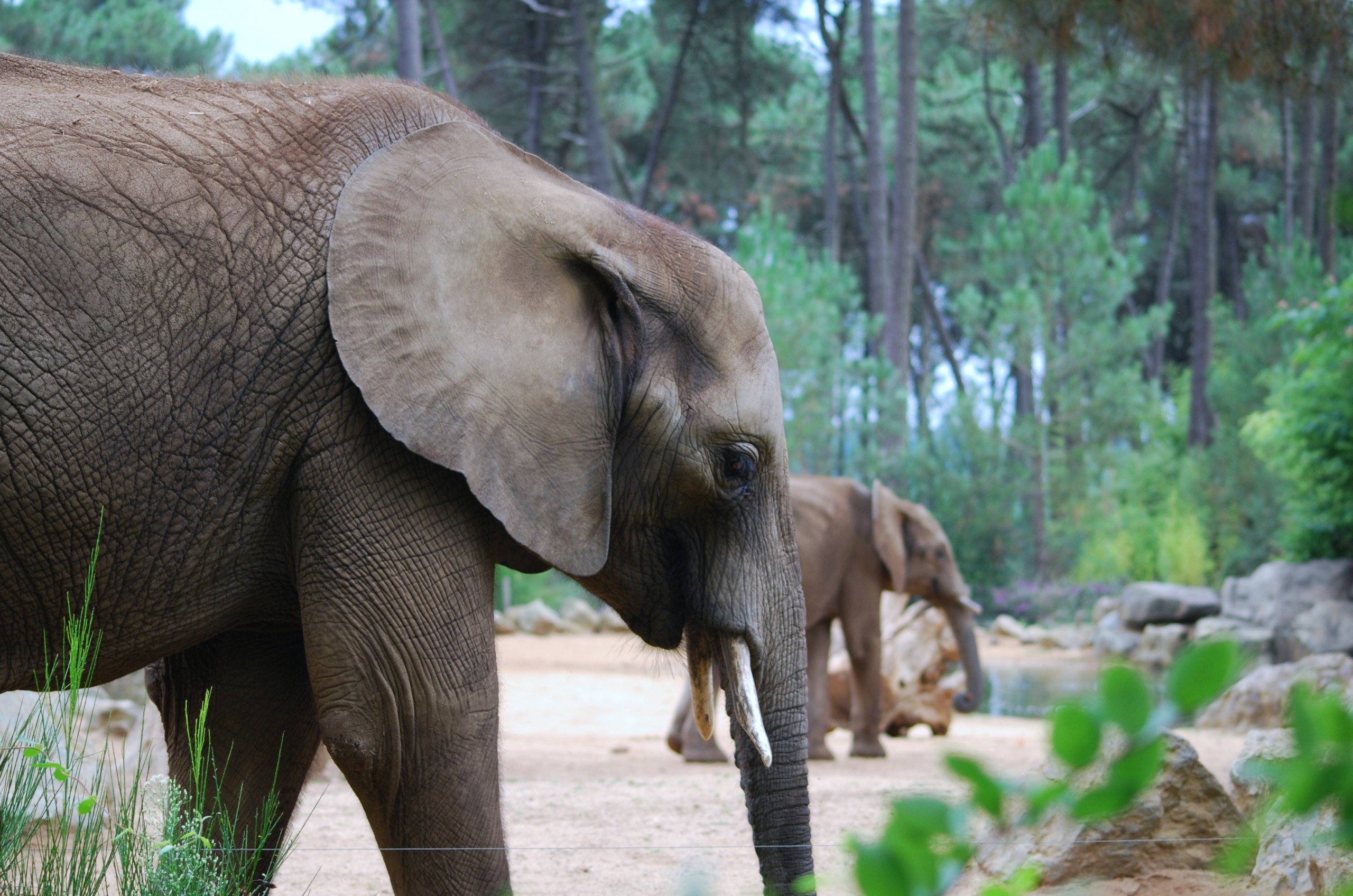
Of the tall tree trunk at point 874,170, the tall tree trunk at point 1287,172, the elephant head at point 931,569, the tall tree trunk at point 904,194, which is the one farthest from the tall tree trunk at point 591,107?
the tall tree trunk at point 1287,172

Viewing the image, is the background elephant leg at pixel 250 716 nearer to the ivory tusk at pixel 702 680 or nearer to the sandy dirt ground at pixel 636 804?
the sandy dirt ground at pixel 636 804

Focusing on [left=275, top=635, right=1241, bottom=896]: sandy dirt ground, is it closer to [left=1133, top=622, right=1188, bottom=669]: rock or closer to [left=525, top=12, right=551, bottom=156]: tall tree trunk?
[left=1133, top=622, right=1188, bottom=669]: rock

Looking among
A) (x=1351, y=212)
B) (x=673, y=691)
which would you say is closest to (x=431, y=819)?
(x=1351, y=212)

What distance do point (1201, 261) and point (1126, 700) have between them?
30.9 metres

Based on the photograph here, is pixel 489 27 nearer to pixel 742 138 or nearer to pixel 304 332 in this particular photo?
pixel 742 138

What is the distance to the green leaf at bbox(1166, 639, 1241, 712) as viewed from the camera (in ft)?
1.98

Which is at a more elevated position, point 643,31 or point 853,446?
point 643,31

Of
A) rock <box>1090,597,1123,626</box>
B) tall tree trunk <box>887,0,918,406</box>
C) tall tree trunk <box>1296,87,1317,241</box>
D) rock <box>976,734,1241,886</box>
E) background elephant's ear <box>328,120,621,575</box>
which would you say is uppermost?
tall tree trunk <box>1296,87,1317,241</box>

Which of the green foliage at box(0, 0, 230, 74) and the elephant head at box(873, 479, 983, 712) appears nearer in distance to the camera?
the elephant head at box(873, 479, 983, 712)

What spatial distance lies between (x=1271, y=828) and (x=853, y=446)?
20.7 metres

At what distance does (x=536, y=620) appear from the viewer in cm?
2189

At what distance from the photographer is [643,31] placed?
33.1 metres

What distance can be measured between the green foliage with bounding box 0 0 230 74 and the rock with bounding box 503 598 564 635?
966cm

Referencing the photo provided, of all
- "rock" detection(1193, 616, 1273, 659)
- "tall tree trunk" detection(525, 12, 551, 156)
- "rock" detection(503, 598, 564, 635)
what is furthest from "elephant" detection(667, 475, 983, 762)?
"tall tree trunk" detection(525, 12, 551, 156)
